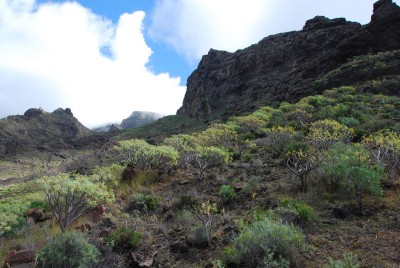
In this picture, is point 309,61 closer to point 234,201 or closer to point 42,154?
point 234,201

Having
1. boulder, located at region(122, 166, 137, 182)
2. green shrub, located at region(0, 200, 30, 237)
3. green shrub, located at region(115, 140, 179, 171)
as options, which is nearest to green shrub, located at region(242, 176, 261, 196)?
green shrub, located at region(115, 140, 179, 171)

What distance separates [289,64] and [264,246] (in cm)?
6708

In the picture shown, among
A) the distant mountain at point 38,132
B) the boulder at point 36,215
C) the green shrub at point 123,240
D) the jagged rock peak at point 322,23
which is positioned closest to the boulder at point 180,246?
the green shrub at point 123,240

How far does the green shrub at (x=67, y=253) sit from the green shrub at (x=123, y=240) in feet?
2.58

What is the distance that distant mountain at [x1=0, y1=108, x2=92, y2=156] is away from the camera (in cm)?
9081

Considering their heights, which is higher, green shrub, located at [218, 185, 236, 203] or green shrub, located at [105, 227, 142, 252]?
green shrub, located at [218, 185, 236, 203]

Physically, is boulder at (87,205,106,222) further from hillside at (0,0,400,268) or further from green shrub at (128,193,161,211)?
green shrub at (128,193,161,211)

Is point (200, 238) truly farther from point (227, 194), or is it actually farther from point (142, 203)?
point (142, 203)

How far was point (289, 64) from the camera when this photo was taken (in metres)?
69.6

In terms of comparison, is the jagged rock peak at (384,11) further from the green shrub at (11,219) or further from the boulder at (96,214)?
the green shrub at (11,219)

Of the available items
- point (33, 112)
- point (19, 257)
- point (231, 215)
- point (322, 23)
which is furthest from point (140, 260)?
point (33, 112)

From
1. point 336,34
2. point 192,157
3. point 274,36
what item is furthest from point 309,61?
point 192,157

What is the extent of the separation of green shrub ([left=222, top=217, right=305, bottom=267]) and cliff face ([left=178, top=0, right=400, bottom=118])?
3522cm

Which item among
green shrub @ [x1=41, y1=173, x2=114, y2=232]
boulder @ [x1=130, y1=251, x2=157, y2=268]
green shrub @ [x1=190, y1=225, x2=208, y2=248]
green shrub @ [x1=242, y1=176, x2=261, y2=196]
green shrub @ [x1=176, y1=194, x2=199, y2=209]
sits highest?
green shrub @ [x1=41, y1=173, x2=114, y2=232]
